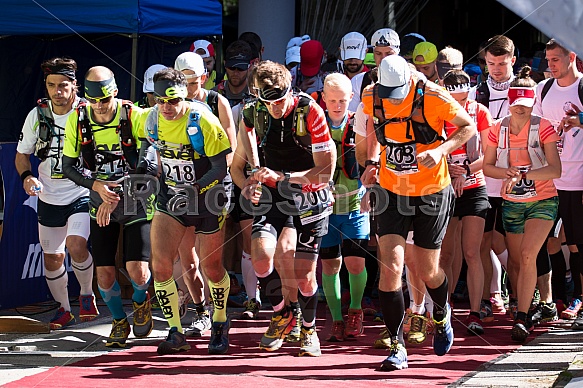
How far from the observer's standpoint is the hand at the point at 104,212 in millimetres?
7948

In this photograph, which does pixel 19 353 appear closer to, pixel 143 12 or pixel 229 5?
pixel 143 12

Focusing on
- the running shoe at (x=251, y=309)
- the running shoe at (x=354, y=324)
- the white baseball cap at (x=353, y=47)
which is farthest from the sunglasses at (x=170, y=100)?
the white baseball cap at (x=353, y=47)

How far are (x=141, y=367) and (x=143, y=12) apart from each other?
4767 millimetres

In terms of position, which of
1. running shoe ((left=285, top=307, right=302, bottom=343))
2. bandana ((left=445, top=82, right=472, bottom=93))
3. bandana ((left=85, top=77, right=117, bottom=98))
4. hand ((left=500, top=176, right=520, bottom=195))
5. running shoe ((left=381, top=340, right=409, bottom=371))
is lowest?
running shoe ((left=381, top=340, right=409, bottom=371))

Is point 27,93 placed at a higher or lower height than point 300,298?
higher

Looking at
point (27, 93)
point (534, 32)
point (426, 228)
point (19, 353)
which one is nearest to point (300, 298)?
point (426, 228)

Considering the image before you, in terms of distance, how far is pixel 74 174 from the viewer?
799 centimetres

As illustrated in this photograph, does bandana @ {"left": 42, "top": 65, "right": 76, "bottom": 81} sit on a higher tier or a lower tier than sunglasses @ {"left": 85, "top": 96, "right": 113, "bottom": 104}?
higher

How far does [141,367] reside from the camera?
708cm

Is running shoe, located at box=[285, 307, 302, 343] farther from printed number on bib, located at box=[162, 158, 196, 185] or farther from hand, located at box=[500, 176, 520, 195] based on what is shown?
hand, located at box=[500, 176, 520, 195]

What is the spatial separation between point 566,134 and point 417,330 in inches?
81.9

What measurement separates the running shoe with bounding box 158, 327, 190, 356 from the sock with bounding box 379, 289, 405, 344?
1.60 m

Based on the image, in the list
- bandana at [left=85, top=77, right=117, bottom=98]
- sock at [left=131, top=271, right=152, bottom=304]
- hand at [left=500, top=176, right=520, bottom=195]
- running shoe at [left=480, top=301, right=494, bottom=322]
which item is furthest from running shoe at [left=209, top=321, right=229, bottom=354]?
running shoe at [left=480, top=301, right=494, bottom=322]

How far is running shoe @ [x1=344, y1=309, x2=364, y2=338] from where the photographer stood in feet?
27.4
